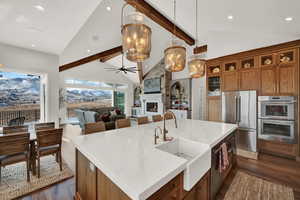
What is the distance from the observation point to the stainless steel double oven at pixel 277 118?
9.77 ft

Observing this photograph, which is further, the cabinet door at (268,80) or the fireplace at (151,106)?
the fireplace at (151,106)

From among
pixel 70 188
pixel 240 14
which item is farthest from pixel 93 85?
pixel 240 14

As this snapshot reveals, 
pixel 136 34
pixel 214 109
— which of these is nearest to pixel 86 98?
pixel 214 109

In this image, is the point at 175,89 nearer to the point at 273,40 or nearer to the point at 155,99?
the point at 155,99

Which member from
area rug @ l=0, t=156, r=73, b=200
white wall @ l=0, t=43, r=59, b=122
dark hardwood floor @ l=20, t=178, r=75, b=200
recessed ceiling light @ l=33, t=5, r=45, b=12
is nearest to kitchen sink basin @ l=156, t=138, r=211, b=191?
dark hardwood floor @ l=20, t=178, r=75, b=200

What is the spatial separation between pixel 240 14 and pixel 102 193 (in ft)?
12.1

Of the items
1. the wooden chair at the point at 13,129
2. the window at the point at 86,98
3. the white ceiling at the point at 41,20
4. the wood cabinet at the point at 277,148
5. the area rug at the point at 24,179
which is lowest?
the area rug at the point at 24,179

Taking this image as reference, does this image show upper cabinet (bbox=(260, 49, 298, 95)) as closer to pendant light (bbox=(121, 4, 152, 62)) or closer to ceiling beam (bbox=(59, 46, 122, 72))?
pendant light (bbox=(121, 4, 152, 62))

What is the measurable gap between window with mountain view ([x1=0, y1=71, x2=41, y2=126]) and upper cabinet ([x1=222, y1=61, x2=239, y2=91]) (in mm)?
6420

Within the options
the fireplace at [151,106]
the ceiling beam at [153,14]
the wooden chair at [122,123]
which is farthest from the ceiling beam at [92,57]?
the wooden chair at [122,123]

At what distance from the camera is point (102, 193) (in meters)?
1.13

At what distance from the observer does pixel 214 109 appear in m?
4.21

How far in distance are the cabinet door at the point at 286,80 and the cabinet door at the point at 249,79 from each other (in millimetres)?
424

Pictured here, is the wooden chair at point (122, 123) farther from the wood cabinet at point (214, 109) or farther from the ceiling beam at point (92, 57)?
the ceiling beam at point (92, 57)
